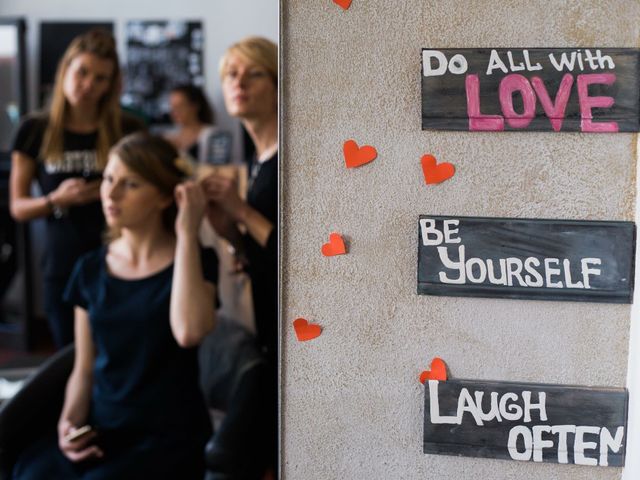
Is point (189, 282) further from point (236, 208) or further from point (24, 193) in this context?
point (24, 193)

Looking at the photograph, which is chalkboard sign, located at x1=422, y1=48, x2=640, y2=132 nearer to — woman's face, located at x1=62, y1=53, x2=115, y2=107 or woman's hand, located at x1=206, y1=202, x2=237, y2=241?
woman's hand, located at x1=206, y1=202, x2=237, y2=241

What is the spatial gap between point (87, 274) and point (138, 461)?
52 centimetres

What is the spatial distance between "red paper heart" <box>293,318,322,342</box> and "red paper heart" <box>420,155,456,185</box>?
289mm

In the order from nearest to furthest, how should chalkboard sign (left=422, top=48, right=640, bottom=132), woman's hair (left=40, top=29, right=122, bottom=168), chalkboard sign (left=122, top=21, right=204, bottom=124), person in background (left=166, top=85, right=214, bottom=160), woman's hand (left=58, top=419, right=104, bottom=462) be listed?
chalkboard sign (left=422, top=48, right=640, bottom=132), woman's hand (left=58, top=419, right=104, bottom=462), woman's hair (left=40, top=29, right=122, bottom=168), person in background (left=166, top=85, right=214, bottom=160), chalkboard sign (left=122, top=21, right=204, bottom=124)

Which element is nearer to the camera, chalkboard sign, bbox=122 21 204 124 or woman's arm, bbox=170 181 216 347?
woman's arm, bbox=170 181 216 347

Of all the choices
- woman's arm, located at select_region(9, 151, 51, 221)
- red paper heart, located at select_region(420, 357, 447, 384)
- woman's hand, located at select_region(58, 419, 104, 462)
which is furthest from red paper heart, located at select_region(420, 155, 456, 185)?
woman's arm, located at select_region(9, 151, 51, 221)

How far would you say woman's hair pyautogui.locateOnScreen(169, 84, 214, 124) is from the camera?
4.93 metres

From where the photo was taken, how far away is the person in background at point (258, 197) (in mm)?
1950

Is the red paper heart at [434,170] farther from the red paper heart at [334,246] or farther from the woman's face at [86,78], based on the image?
the woman's face at [86,78]

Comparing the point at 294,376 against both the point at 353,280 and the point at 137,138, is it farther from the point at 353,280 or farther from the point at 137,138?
the point at 137,138

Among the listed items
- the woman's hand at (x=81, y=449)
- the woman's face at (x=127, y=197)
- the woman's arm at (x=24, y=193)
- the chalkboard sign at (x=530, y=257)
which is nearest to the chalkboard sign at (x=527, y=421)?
the chalkboard sign at (x=530, y=257)

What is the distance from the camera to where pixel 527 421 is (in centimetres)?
119

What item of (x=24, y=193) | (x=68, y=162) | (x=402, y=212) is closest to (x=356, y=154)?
(x=402, y=212)

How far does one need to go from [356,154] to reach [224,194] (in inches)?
32.7
